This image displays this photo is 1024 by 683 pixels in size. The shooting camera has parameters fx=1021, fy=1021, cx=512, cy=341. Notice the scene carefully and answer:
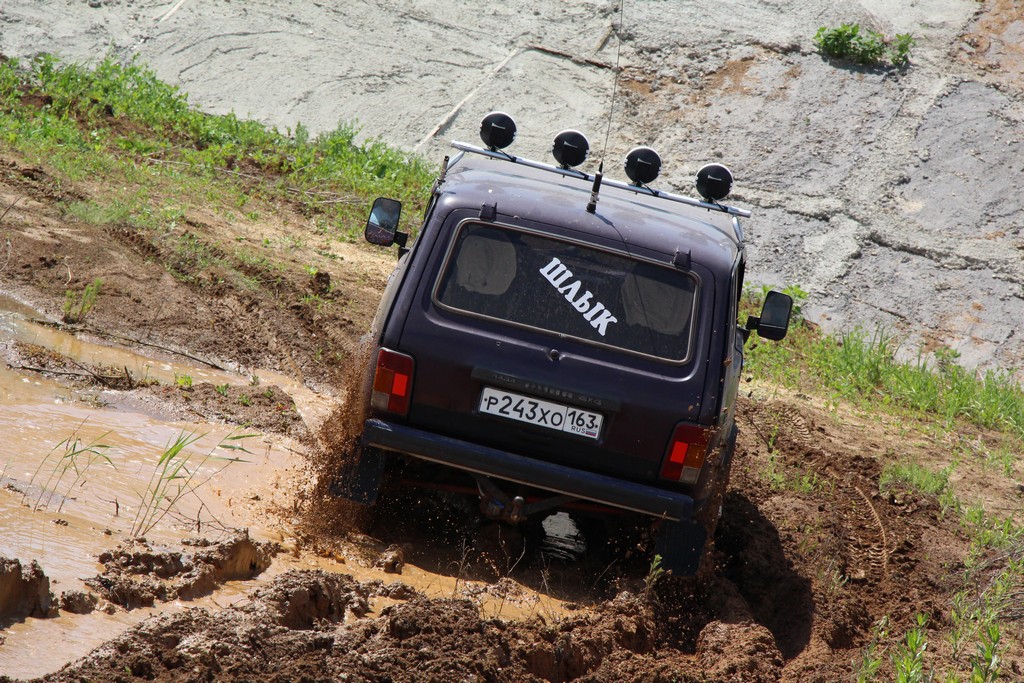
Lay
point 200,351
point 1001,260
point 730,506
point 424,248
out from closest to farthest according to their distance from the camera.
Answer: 1. point 424,248
2. point 730,506
3. point 200,351
4. point 1001,260

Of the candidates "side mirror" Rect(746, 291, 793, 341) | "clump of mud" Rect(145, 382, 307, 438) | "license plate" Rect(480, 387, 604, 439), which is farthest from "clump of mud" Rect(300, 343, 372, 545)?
"side mirror" Rect(746, 291, 793, 341)

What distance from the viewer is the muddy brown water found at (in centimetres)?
336

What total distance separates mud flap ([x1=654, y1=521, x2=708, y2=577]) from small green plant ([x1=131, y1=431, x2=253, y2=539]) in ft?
A: 6.44

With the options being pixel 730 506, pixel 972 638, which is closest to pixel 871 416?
pixel 730 506

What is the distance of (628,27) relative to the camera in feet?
53.5

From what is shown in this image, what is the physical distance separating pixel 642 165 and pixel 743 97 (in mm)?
9902

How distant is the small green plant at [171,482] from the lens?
14.0 feet

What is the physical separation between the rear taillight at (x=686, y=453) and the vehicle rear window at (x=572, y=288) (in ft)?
1.13

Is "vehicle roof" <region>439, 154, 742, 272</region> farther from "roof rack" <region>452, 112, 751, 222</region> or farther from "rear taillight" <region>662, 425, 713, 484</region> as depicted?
"rear taillight" <region>662, 425, 713, 484</region>

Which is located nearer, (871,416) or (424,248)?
(424,248)

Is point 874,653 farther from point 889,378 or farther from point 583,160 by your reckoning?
point 889,378

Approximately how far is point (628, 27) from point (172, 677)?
48.8 feet

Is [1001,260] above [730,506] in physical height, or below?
above

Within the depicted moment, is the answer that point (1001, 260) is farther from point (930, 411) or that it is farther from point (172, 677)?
point (172, 677)
